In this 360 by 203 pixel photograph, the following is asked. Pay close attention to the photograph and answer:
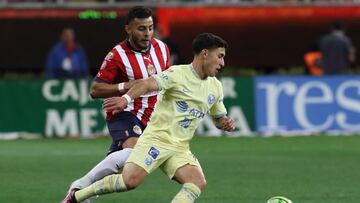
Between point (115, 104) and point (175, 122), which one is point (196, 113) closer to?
point (175, 122)

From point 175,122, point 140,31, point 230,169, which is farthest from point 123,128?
point 230,169

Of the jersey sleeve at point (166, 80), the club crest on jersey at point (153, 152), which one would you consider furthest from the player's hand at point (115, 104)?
the club crest on jersey at point (153, 152)

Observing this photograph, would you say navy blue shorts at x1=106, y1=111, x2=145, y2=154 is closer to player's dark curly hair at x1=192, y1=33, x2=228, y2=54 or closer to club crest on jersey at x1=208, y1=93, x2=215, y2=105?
club crest on jersey at x1=208, y1=93, x2=215, y2=105

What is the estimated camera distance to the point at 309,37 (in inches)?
974

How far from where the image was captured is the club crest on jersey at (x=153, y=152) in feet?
32.5

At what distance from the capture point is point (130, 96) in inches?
385

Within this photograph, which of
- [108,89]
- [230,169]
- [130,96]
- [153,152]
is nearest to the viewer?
[130,96]

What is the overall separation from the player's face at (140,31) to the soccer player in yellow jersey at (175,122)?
105 cm

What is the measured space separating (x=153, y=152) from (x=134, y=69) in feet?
4.45

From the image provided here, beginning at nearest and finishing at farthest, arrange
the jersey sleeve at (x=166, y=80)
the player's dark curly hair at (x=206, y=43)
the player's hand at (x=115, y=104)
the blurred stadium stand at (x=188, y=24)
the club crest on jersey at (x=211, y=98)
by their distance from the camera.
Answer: the player's hand at (x=115, y=104), the jersey sleeve at (x=166, y=80), the player's dark curly hair at (x=206, y=43), the club crest on jersey at (x=211, y=98), the blurred stadium stand at (x=188, y=24)

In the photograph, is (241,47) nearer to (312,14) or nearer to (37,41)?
(312,14)

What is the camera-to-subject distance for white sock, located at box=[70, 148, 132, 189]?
10.5 m

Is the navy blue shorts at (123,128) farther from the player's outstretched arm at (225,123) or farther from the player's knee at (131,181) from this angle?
the player's knee at (131,181)

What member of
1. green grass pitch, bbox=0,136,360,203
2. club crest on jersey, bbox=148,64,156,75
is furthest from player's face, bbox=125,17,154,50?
green grass pitch, bbox=0,136,360,203
